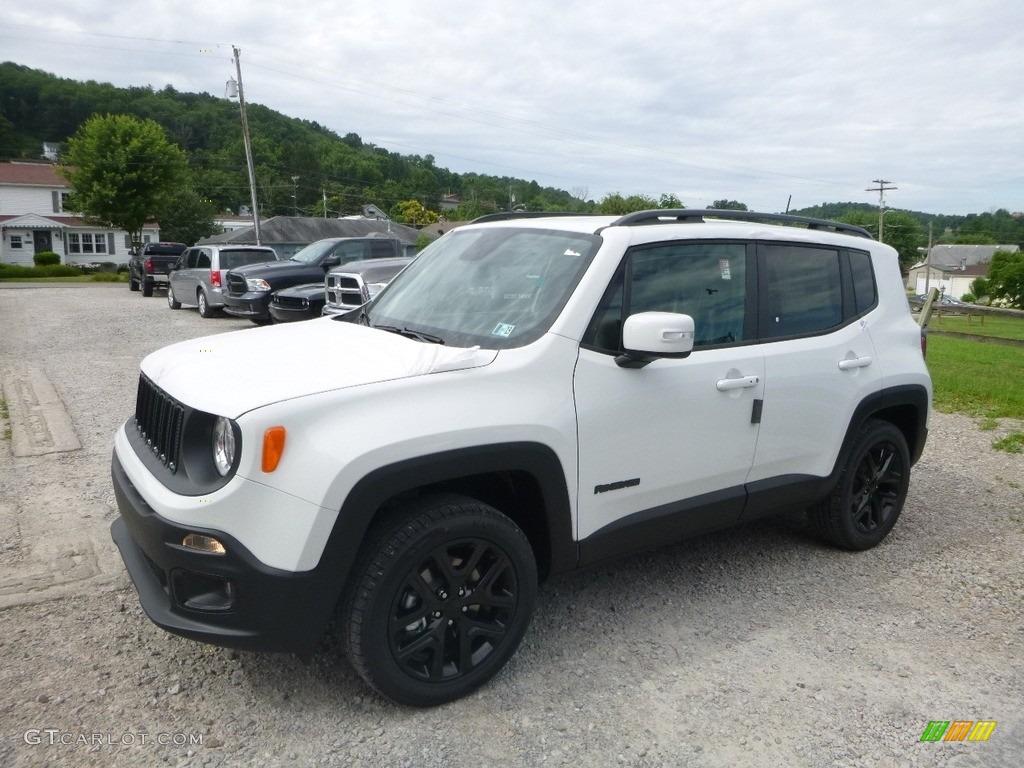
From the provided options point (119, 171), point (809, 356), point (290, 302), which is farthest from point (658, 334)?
point (119, 171)

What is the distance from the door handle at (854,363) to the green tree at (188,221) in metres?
69.7

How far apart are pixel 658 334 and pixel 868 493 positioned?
231cm

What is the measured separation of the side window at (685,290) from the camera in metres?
3.47

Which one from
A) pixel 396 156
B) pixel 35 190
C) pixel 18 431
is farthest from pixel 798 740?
pixel 396 156

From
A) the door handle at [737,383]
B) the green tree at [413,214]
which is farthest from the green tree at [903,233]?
the door handle at [737,383]

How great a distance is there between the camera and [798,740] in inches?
117

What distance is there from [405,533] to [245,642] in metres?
0.63

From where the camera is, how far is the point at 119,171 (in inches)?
1644

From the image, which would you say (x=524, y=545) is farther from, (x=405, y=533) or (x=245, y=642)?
(x=245, y=642)

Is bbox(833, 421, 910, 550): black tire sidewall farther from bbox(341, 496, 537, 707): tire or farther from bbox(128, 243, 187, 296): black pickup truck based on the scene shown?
bbox(128, 243, 187, 296): black pickup truck

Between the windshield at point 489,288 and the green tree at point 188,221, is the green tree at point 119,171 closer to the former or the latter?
the green tree at point 188,221

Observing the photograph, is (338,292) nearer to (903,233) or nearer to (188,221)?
(188,221)

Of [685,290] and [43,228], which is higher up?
[43,228]

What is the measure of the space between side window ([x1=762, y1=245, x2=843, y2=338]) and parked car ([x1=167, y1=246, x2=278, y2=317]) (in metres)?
14.8
